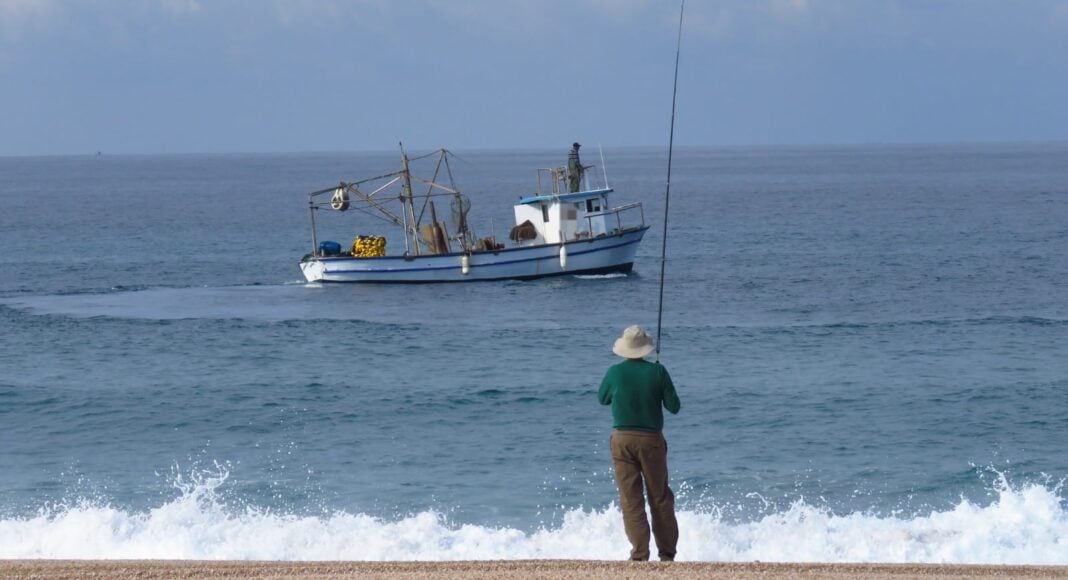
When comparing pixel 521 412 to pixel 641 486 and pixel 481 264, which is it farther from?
pixel 481 264

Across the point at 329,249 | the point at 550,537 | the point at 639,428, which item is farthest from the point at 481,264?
the point at 639,428

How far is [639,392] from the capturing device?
939 cm

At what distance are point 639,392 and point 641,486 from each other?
0.76 m

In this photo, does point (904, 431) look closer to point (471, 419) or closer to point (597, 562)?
point (471, 419)

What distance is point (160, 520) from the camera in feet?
50.1

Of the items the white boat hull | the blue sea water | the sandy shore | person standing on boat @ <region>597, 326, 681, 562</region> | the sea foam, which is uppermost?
person standing on boat @ <region>597, 326, 681, 562</region>

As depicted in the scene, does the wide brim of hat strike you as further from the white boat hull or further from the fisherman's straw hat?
the white boat hull

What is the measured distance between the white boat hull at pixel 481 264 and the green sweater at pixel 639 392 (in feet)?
97.9

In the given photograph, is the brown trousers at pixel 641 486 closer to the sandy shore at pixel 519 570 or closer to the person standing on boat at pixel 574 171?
the sandy shore at pixel 519 570

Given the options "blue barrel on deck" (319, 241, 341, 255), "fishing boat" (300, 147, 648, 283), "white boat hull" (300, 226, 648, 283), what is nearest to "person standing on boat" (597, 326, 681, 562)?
"fishing boat" (300, 147, 648, 283)

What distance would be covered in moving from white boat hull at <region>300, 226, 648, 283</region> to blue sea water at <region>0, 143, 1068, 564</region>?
0.59 metres

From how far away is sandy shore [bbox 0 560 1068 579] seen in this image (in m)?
8.85

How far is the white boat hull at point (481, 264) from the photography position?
129 feet

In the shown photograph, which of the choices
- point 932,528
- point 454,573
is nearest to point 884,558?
point 932,528
